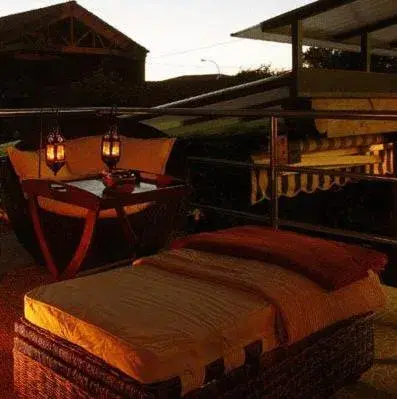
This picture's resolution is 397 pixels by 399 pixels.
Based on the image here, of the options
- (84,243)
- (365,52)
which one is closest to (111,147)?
(84,243)

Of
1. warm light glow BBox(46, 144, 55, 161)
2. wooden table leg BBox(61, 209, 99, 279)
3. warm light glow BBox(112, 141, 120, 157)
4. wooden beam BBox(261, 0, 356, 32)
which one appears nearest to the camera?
wooden table leg BBox(61, 209, 99, 279)

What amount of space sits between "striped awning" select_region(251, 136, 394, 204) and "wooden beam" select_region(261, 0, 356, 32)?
1616 mm

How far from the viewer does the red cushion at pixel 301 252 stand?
2240mm

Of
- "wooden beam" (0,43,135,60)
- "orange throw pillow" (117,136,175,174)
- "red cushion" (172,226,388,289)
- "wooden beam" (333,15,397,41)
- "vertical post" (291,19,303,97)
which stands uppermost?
"wooden beam" (0,43,135,60)

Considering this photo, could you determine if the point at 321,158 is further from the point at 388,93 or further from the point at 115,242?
the point at 115,242

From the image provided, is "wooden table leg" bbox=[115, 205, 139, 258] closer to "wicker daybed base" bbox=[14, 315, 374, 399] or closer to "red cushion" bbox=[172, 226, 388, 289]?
"red cushion" bbox=[172, 226, 388, 289]

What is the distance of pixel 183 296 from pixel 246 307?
0.75 feet

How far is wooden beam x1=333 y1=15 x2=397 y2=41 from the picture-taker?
8750 millimetres

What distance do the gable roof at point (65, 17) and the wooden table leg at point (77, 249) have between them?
1422 centimetres

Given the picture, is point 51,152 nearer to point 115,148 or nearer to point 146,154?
point 115,148

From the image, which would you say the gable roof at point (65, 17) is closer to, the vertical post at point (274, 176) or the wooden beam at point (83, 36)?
the wooden beam at point (83, 36)

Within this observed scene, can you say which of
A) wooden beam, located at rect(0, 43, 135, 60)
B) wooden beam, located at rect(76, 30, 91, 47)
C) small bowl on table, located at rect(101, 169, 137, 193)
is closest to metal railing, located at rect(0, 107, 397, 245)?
small bowl on table, located at rect(101, 169, 137, 193)

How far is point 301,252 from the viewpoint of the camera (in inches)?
92.9

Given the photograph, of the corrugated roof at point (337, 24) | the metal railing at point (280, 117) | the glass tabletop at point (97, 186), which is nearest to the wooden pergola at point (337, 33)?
the corrugated roof at point (337, 24)
